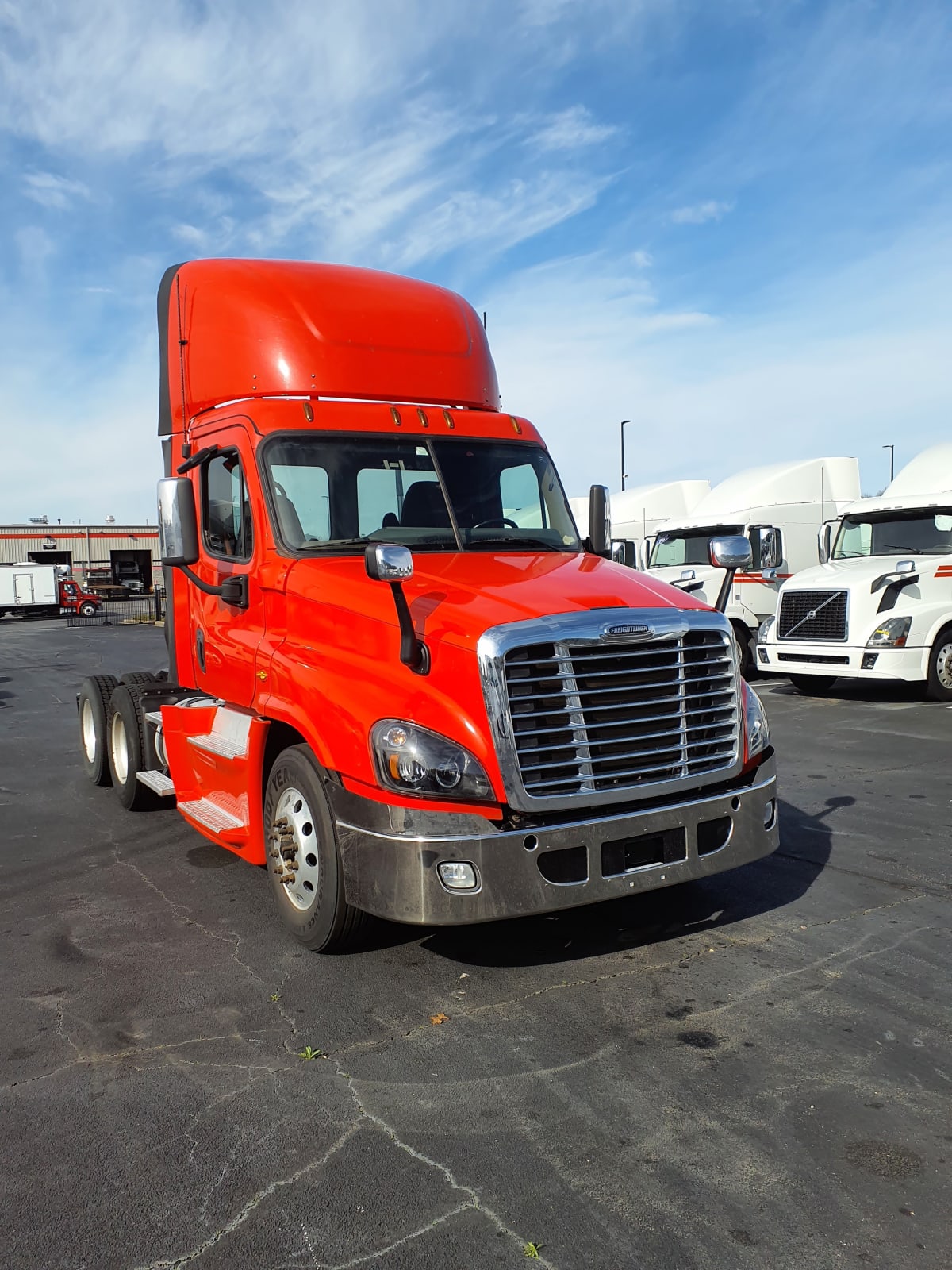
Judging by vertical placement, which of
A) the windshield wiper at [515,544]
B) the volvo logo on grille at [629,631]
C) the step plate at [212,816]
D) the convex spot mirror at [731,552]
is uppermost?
the windshield wiper at [515,544]

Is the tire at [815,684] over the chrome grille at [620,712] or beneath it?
beneath

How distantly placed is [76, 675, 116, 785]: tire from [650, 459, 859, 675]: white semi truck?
31.4ft

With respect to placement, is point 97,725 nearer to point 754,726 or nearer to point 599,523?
point 599,523

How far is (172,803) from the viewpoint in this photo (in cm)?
820

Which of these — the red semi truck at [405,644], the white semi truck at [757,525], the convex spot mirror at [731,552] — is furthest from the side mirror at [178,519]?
the white semi truck at [757,525]

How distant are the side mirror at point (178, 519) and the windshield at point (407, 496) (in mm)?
605

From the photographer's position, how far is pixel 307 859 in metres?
4.75

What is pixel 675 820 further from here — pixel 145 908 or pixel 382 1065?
pixel 145 908

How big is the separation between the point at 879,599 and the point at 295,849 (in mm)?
10086

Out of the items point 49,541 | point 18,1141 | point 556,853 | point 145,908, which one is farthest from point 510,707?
point 49,541

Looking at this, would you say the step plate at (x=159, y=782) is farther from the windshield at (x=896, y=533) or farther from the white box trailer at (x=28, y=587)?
the white box trailer at (x=28, y=587)

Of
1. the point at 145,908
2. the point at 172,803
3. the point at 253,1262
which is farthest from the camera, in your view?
the point at 172,803

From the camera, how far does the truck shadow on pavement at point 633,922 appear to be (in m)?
4.78

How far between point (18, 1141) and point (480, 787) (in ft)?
6.38
